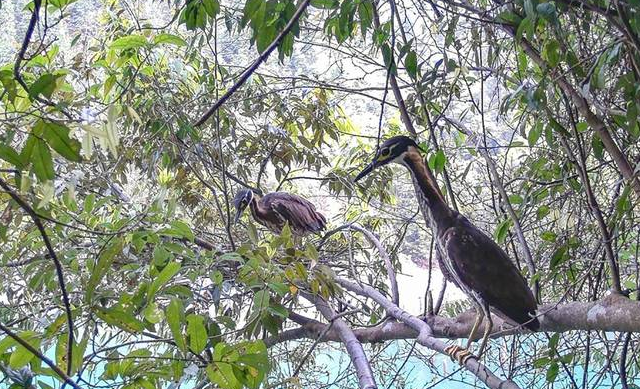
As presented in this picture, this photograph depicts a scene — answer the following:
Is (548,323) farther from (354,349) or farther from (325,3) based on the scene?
(325,3)

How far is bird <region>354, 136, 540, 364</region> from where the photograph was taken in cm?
175

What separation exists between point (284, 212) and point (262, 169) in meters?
0.39

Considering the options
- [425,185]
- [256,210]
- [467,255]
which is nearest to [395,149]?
[425,185]

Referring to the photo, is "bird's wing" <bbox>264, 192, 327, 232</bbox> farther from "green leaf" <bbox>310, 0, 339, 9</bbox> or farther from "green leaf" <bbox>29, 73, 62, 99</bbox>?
"green leaf" <bbox>29, 73, 62, 99</bbox>

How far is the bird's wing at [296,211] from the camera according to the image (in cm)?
303

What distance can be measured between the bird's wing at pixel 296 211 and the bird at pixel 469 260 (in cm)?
107

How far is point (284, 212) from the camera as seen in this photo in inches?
119

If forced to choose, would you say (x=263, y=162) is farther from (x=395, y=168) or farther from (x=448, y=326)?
(x=448, y=326)

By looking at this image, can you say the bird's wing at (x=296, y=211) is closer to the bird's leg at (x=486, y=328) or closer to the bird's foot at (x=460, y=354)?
the bird's leg at (x=486, y=328)

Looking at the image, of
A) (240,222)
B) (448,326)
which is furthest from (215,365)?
(240,222)

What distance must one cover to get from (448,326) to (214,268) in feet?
1.90

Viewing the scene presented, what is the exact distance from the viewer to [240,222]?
10.1 ft

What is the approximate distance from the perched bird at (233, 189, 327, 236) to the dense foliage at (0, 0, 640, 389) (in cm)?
9

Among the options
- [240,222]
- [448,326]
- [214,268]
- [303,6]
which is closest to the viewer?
[303,6]
